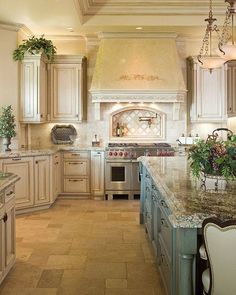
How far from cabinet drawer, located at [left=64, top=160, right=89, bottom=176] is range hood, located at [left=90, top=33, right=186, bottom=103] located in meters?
1.19

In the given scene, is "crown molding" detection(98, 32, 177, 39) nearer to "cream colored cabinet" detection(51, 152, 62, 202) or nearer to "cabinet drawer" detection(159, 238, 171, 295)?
"cream colored cabinet" detection(51, 152, 62, 202)

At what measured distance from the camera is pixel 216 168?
9.30ft

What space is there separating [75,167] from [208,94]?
2910mm

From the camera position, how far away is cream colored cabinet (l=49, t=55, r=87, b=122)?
23.5 feet

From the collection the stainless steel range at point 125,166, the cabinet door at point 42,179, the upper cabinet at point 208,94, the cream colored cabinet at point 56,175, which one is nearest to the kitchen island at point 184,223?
the cabinet door at point 42,179

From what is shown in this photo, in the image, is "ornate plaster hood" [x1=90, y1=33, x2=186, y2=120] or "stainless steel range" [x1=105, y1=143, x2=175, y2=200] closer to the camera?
"stainless steel range" [x1=105, y1=143, x2=175, y2=200]

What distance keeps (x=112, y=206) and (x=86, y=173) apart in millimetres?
911

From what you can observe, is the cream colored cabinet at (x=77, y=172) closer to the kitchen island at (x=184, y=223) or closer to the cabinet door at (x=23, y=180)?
the cabinet door at (x=23, y=180)

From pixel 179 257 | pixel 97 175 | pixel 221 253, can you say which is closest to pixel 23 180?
pixel 97 175

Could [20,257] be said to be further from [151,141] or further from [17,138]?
[151,141]

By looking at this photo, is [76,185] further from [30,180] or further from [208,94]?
[208,94]

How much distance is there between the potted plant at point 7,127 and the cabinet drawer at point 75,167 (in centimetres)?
132

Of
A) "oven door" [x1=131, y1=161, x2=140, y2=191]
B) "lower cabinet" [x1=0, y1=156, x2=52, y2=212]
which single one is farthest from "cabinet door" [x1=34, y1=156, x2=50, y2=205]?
"oven door" [x1=131, y1=161, x2=140, y2=191]

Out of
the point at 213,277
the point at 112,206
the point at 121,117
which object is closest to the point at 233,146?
the point at 213,277
